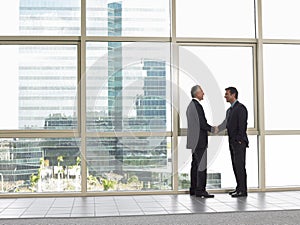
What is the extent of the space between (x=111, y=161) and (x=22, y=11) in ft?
7.26

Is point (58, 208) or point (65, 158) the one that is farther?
point (65, 158)

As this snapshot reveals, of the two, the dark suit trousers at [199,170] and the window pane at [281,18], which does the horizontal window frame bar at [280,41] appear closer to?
the window pane at [281,18]

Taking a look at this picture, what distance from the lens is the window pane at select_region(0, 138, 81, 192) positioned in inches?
254

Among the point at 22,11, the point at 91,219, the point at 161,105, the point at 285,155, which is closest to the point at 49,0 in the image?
the point at 22,11

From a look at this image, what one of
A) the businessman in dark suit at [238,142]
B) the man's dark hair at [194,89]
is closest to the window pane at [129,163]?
the man's dark hair at [194,89]

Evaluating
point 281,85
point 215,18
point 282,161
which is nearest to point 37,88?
point 215,18

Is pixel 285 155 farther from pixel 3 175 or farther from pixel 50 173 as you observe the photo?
pixel 3 175

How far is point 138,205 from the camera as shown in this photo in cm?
564

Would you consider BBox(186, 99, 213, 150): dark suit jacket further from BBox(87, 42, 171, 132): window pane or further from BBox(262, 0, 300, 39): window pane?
BBox(262, 0, 300, 39): window pane

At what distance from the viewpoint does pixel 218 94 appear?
6789mm

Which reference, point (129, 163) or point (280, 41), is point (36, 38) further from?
point (280, 41)

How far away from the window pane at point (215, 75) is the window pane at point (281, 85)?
23cm

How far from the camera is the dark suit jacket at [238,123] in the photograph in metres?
6.31

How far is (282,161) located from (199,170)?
1.29 metres
